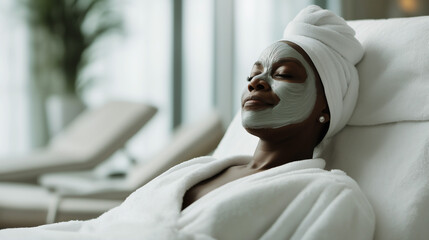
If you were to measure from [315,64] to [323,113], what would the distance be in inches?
4.2

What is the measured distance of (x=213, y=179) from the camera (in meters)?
1.48

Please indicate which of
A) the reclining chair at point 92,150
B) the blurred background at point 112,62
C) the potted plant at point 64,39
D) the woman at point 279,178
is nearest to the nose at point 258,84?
the woman at point 279,178

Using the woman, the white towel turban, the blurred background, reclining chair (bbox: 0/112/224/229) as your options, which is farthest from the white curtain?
the white towel turban

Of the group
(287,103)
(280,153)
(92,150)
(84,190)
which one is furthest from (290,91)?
(92,150)

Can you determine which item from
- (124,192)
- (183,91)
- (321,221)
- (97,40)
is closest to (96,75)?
(97,40)

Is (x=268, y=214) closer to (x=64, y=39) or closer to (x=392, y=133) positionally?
(x=392, y=133)

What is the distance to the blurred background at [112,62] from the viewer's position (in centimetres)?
541

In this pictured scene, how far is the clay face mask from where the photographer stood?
141 cm

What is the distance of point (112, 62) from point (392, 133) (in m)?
4.45

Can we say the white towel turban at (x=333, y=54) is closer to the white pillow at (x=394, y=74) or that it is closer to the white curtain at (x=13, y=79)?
the white pillow at (x=394, y=74)

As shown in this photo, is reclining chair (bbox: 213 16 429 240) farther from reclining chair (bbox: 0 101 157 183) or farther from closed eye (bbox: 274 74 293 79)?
reclining chair (bbox: 0 101 157 183)

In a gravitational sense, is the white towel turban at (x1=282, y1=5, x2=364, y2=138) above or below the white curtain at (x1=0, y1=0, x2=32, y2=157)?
above

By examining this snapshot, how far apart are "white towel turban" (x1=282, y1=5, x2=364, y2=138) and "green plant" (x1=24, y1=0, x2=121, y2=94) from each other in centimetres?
415

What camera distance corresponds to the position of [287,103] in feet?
4.61
